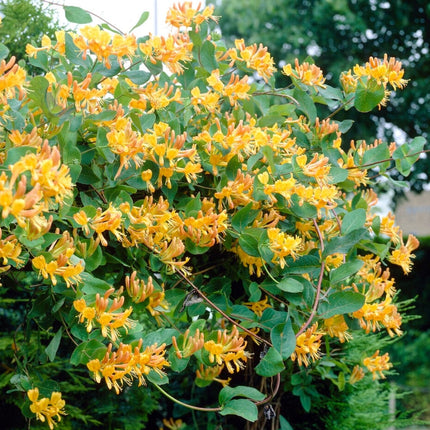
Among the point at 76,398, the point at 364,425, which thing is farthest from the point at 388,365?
the point at 76,398

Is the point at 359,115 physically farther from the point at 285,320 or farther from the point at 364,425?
the point at 285,320

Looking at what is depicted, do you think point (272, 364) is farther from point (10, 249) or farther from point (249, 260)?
point (10, 249)

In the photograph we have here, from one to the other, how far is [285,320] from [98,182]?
44 centimetres

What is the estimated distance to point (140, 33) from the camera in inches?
89.0

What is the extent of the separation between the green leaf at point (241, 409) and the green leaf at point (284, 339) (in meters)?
0.10

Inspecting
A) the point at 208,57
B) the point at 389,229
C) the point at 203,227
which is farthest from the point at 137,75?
the point at 389,229

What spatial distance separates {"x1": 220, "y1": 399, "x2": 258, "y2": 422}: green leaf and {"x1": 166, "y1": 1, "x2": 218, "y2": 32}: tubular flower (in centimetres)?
81

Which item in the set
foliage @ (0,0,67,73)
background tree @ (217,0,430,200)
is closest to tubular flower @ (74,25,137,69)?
foliage @ (0,0,67,73)

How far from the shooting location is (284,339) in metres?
1.04

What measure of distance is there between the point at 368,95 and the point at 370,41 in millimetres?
7827

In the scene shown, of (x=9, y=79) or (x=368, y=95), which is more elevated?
(x=368, y=95)

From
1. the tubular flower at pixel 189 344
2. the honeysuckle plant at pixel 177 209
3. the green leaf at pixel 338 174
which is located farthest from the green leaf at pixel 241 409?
the green leaf at pixel 338 174

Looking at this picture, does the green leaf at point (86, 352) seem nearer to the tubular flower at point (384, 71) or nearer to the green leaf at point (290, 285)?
the green leaf at point (290, 285)

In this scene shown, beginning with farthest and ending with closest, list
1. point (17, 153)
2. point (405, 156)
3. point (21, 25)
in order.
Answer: point (21, 25), point (405, 156), point (17, 153)
